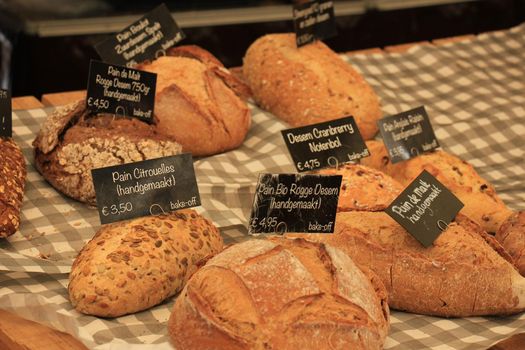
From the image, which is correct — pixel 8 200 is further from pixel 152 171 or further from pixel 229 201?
pixel 229 201

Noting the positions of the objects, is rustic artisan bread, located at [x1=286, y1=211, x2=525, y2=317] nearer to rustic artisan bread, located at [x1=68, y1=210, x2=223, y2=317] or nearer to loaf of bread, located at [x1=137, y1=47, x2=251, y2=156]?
rustic artisan bread, located at [x1=68, y1=210, x2=223, y2=317]

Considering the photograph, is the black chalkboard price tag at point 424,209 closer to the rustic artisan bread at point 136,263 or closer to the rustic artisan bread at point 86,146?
the rustic artisan bread at point 136,263

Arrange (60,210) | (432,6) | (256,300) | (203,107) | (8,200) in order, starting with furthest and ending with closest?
(432,6) → (203,107) → (60,210) → (8,200) → (256,300)

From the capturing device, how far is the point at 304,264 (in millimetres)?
2217

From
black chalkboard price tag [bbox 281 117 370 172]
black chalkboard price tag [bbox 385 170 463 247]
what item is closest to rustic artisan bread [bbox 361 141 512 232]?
black chalkboard price tag [bbox 281 117 370 172]

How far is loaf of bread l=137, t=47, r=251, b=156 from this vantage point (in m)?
3.24

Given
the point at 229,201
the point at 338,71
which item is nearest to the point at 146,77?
the point at 229,201

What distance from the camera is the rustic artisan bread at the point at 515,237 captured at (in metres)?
2.71

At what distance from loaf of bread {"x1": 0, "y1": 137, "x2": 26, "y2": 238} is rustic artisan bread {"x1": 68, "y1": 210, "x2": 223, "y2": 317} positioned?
0.32 metres

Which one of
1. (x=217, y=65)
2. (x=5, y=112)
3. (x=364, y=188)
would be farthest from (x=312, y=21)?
(x=5, y=112)

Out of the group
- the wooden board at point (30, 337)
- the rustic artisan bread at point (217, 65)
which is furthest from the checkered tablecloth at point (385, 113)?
the rustic artisan bread at point (217, 65)

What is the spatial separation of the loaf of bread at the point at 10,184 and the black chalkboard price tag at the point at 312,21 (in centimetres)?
130

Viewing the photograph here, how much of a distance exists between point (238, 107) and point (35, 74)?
1.26 m

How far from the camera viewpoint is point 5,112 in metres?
2.94
